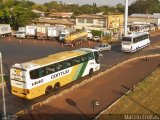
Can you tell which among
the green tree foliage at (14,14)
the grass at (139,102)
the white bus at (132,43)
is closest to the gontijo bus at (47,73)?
the grass at (139,102)

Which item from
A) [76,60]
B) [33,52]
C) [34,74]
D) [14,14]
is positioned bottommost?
[33,52]

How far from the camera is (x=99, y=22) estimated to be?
69.6 meters

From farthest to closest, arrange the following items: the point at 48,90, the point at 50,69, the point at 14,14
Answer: the point at 14,14
the point at 48,90
the point at 50,69

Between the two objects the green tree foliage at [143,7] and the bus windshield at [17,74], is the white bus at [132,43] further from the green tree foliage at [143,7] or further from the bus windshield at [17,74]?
the green tree foliage at [143,7]

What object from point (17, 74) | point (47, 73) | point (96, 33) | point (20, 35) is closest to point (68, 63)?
point (47, 73)

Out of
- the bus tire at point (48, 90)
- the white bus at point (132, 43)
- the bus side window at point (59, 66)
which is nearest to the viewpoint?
the bus tire at point (48, 90)

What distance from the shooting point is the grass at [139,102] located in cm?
2134

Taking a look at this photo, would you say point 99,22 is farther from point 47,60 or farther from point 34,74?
point 34,74

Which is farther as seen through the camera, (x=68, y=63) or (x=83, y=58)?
(x=83, y=58)

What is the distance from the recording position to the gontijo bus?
75.3ft

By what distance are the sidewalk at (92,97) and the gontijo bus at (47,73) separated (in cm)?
128

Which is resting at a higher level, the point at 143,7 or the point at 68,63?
the point at 143,7

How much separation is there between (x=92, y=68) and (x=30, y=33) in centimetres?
3220

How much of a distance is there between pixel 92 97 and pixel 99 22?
4648 cm
